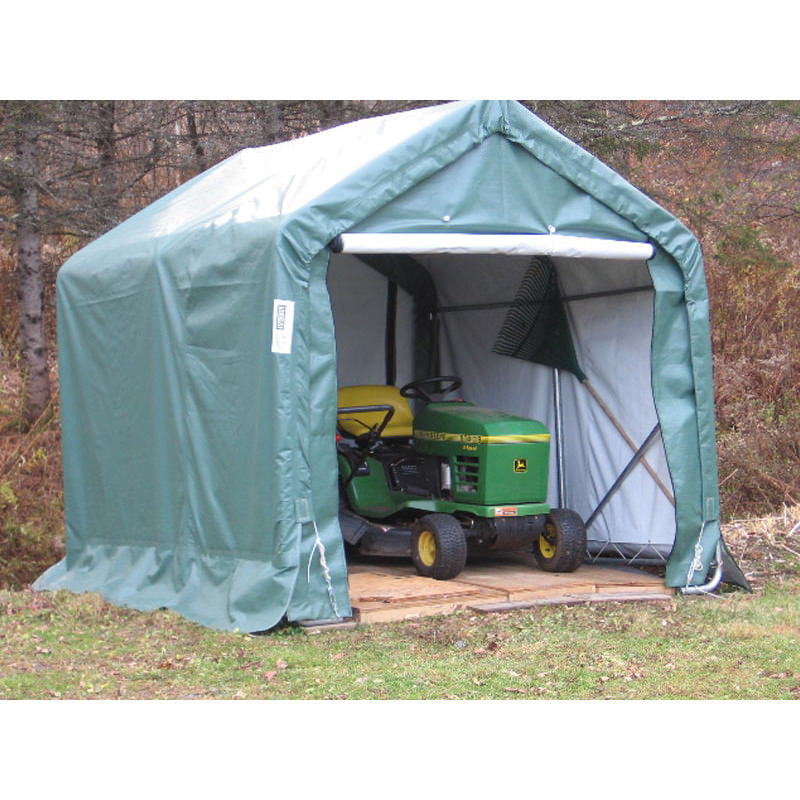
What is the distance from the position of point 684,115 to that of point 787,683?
290 inches

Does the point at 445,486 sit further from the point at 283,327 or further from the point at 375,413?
the point at 283,327

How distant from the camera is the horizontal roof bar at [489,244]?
20.1 feet

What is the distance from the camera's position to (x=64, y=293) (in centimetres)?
801

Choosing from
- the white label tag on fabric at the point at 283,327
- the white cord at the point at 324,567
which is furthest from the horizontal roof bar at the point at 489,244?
the white cord at the point at 324,567

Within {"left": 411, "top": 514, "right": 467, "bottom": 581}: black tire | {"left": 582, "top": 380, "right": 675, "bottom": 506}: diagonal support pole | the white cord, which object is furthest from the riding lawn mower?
the white cord

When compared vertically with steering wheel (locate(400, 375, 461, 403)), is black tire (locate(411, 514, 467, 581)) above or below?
below

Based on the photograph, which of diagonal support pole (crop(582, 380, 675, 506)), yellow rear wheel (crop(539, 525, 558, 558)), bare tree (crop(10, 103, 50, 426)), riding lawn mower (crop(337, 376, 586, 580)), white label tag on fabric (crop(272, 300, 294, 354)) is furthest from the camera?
bare tree (crop(10, 103, 50, 426))

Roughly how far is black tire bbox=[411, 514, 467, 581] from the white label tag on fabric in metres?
1.72

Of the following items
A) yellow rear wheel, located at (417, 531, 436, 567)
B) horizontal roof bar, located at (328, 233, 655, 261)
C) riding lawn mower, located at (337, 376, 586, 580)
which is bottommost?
yellow rear wheel, located at (417, 531, 436, 567)

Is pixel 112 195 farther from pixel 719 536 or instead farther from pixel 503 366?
pixel 719 536

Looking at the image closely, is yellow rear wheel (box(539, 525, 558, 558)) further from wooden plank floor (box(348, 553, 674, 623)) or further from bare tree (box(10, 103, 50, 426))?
bare tree (box(10, 103, 50, 426))

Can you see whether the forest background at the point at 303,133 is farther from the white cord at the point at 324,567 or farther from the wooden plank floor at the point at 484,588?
the white cord at the point at 324,567

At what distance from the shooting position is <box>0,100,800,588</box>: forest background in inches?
428

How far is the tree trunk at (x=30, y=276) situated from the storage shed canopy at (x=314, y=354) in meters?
3.27
